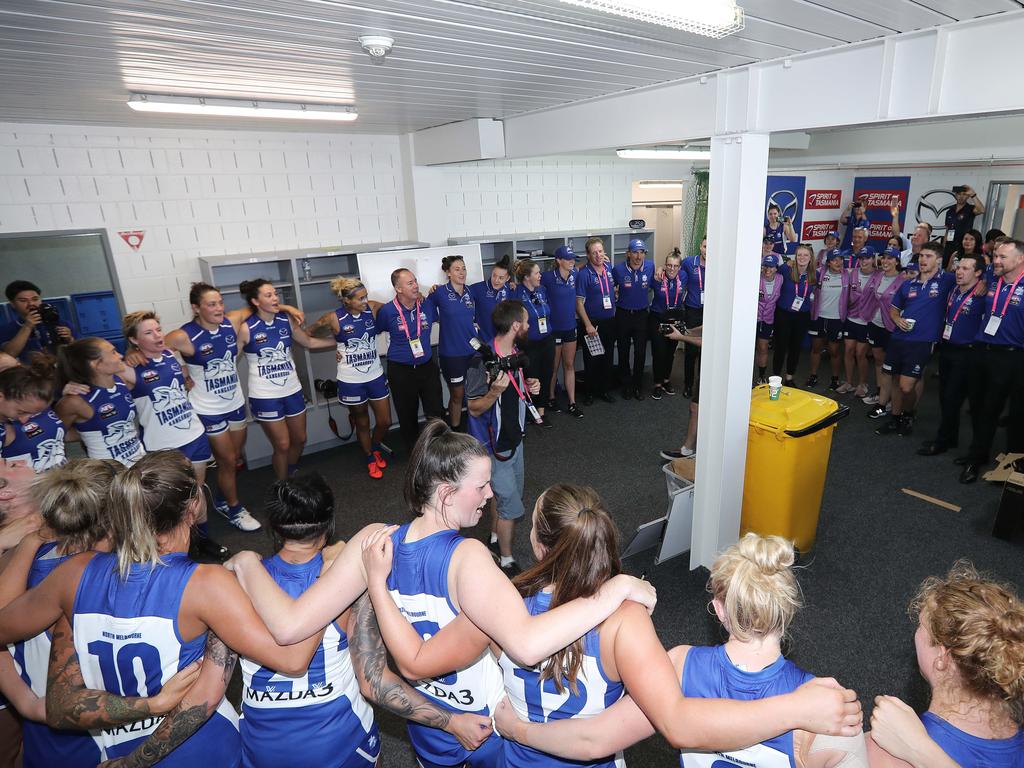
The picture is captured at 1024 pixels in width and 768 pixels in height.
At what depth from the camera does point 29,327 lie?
4266mm

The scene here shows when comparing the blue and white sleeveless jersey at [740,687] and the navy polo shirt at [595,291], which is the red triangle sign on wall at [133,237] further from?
the blue and white sleeveless jersey at [740,687]

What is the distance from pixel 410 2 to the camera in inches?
79.0

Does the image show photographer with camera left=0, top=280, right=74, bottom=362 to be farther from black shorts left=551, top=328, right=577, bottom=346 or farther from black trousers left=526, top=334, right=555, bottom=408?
black shorts left=551, top=328, right=577, bottom=346

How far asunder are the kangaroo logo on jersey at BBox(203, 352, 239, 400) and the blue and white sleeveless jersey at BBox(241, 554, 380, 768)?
2.96 metres

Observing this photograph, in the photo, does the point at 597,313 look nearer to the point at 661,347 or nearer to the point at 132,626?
the point at 661,347

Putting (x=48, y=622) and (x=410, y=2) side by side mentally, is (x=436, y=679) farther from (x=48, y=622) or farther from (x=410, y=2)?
(x=410, y=2)

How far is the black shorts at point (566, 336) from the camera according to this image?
6.37 metres

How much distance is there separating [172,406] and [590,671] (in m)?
3.40

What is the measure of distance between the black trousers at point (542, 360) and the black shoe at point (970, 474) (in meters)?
3.59

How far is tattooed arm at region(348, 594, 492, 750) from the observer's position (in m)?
1.64

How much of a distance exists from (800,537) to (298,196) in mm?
5304

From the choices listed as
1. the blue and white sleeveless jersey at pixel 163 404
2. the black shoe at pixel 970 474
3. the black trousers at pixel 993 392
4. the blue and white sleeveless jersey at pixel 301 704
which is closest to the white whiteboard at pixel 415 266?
the blue and white sleeveless jersey at pixel 163 404

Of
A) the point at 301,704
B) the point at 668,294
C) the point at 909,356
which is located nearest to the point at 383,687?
the point at 301,704

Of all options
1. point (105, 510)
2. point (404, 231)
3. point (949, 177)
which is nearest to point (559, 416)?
point (404, 231)
